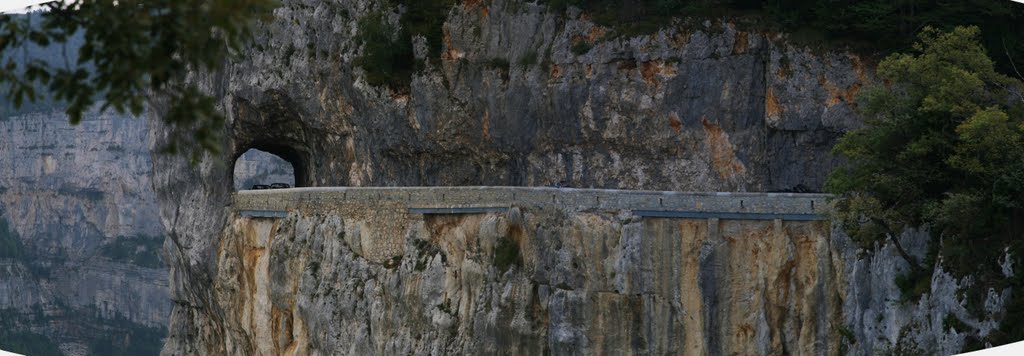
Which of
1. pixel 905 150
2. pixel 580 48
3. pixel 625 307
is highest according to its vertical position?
pixel 580 48

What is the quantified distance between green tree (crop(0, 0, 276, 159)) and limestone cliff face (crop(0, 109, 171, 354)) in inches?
3723

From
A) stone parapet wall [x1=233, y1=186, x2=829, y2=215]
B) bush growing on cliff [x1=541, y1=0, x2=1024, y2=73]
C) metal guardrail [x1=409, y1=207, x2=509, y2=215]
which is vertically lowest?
metal guardrail [x1=409, y1=207, x2=509, y2=215]

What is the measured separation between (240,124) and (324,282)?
7870mm

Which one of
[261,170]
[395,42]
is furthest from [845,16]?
[261,170]

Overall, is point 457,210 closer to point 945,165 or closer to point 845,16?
point 845,16

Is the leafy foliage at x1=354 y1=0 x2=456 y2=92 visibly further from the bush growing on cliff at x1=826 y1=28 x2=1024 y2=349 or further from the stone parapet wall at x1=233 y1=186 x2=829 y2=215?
the bush growing on cliff at x1=826 y1=28 x2=1024 y2=349

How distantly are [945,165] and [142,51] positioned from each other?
17.4 metres

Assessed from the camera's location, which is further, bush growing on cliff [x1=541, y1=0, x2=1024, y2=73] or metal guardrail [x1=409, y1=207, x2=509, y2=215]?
metal guardrail [x1=409, y1=207, x2=509, y2=215]

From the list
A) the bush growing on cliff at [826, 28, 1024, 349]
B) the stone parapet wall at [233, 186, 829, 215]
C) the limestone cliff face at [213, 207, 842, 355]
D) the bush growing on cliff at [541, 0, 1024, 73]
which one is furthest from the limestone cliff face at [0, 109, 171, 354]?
the bush growing on cliff at [826, 28, 1024, 349]

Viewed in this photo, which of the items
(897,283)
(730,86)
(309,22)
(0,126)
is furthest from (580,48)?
(0,126)

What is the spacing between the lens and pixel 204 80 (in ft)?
159

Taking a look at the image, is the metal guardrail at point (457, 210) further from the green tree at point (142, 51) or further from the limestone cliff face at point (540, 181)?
the green tree at point (142, 51)

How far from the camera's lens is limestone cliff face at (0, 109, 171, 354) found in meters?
110

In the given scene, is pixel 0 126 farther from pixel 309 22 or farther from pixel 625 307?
pixel 625 307
